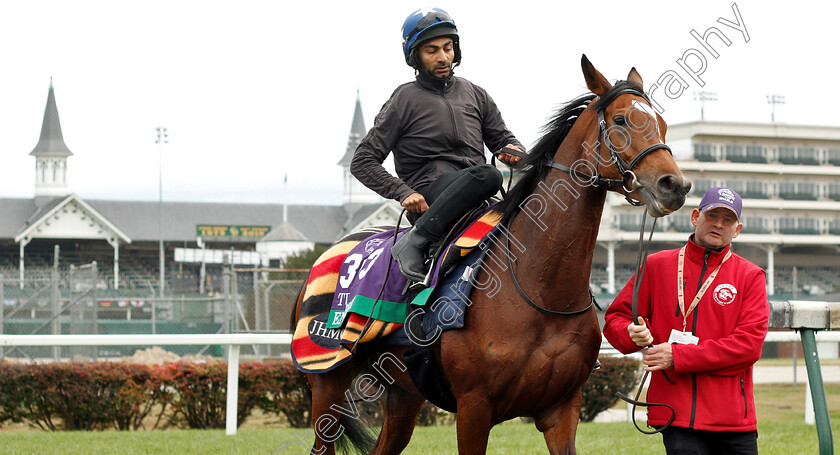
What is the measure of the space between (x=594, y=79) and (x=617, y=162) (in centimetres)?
40

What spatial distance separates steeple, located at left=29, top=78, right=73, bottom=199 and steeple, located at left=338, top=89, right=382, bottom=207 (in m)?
20.3

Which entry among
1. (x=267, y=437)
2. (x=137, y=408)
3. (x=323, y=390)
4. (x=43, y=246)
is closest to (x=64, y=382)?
(x=137, y=408)

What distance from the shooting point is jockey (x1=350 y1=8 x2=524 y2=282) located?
3.98m

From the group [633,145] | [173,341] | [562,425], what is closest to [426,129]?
[633,145]

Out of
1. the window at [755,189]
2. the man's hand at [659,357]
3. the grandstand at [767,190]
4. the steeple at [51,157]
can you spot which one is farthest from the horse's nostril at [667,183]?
the steeple at [51,157]

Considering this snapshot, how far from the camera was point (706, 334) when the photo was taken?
334 cm

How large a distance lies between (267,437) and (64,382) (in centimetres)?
260

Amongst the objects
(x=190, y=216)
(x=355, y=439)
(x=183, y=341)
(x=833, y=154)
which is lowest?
(x=355, y=439)

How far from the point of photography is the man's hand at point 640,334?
325cm

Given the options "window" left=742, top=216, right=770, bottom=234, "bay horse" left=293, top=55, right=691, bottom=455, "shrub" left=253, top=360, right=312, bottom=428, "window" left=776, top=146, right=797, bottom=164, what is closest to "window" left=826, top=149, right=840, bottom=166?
"window" left=776, top=146, right=797, bottom=164

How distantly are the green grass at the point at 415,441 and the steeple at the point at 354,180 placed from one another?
49.9m

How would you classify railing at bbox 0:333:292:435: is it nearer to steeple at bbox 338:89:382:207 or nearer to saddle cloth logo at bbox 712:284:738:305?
saddle cloth logo at bbox 712:284:738:305

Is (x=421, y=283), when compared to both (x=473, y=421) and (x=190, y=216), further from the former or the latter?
(x=190, y=216)

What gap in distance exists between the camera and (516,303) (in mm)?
3438
